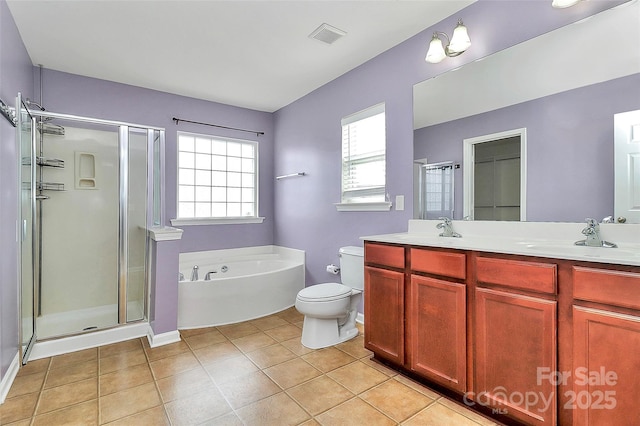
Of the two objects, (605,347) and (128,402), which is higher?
(605,347)

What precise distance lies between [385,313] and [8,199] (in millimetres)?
2576

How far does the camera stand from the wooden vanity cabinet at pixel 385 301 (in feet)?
6.64

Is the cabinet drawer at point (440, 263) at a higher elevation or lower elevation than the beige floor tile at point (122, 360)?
higher

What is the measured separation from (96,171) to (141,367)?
2.07 m

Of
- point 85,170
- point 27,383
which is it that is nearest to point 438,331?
point 27,383

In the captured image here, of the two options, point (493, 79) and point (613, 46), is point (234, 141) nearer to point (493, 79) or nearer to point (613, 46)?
point (493, 79)

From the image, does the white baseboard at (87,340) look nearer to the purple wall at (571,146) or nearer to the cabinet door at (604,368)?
the cabinet door at (604,368)

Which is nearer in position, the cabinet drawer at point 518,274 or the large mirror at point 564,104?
the cabinet drawer at point 518,274

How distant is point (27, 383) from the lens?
2.01 metres

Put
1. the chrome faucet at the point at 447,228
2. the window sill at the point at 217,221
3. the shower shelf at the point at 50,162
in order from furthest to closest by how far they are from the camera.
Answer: the window sill at the point at 217,221, the shower shelf at the point at 50,162, the chrome faucet at the point at 447,228

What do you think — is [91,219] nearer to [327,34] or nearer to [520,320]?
[327,34]

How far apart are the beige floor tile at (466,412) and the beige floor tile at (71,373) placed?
222 centimetres

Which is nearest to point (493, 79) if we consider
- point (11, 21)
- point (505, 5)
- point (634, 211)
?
point (505, 5)

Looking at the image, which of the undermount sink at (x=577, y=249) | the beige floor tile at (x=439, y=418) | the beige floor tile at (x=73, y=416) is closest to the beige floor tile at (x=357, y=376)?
the beige floor tile at (x=439, y=418)
